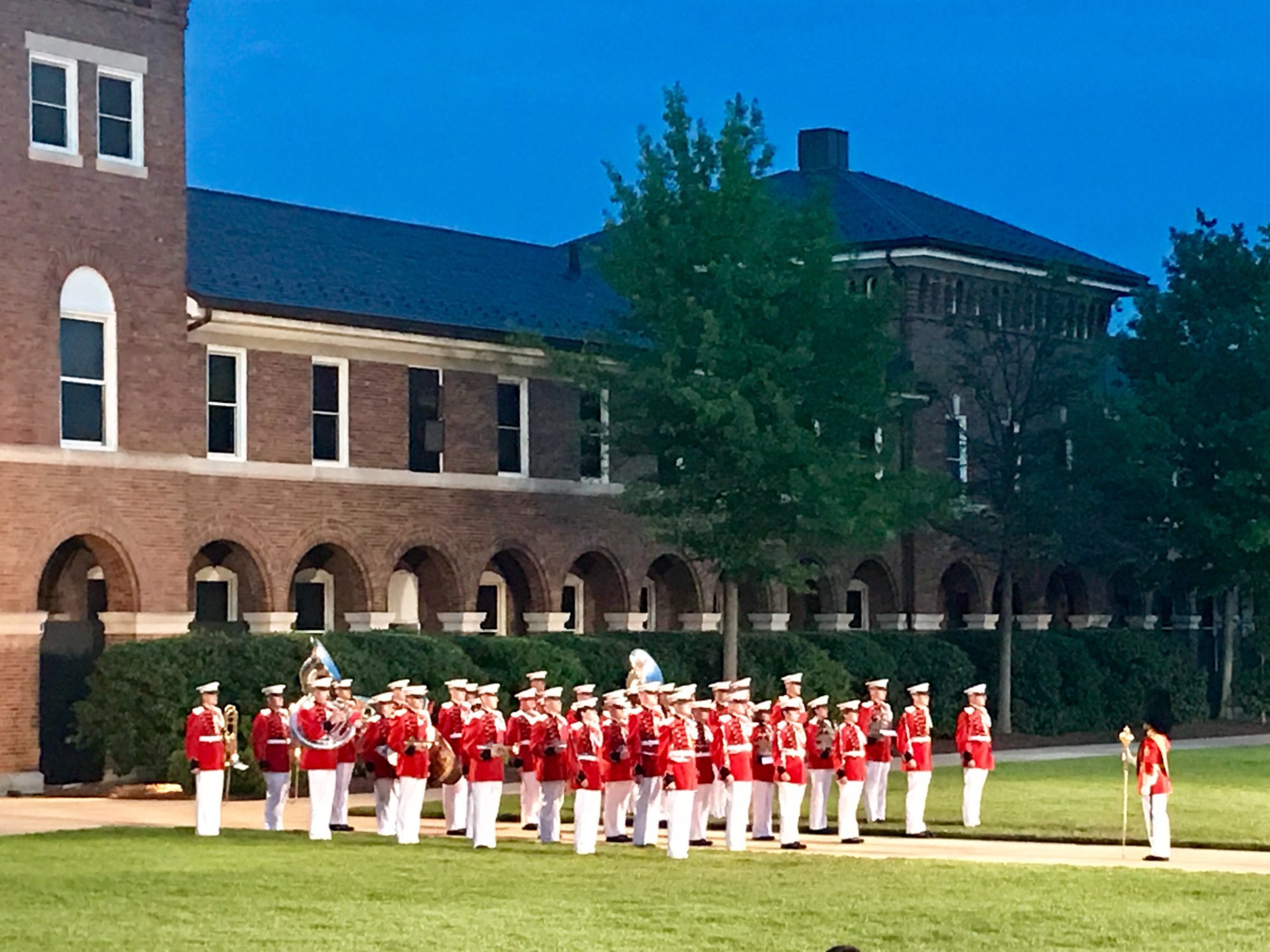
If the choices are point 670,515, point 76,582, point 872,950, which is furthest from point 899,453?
point 872,950

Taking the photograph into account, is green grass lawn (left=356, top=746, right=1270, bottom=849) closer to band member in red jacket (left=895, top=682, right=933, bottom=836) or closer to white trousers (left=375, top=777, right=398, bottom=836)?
band member in red jacket (left=895, top=682, right=933, bottom=836)

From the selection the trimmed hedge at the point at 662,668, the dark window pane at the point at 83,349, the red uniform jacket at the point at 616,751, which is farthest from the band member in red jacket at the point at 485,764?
the dark window pane at the point at 83,349

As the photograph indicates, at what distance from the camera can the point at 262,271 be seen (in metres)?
42.9

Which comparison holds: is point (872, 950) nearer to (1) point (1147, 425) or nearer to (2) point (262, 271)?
(2) point (262, 271)

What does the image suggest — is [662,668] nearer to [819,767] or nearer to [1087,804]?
[1087,804]

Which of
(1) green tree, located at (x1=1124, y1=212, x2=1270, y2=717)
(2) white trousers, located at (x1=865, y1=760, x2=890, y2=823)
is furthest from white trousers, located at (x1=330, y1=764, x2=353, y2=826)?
(1) green tree, located at (x1=1124, y1=212, x2=1270, y2=717)

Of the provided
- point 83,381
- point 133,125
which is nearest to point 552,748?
point 83,381

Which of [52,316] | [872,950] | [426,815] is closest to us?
[872,950]

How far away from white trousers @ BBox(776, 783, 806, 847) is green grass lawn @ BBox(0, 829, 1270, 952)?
3.72ft

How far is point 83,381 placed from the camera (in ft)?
124

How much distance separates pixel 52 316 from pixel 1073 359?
23198 mm

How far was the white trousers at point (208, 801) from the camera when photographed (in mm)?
27672

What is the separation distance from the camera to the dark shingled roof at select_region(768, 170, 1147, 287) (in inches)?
2147

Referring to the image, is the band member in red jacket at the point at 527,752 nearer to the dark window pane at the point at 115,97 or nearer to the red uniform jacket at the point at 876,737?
the red uniform jacket at the point at 876,737
